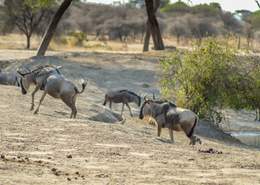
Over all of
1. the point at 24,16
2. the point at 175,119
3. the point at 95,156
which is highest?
the point at 24,16

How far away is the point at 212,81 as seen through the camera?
2364cm

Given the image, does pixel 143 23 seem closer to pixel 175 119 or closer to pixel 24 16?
pixel 24 16

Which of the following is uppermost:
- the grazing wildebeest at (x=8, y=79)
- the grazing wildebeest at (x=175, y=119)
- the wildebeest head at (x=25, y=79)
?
the wildebeest head at (x=25, y=79)

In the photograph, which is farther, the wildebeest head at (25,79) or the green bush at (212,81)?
the green bush at (212,81)

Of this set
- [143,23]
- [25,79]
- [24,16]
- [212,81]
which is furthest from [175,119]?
[143,23]

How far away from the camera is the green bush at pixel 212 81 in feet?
77.1

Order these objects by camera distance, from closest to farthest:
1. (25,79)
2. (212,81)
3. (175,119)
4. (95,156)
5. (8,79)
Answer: (95,156) < (175,119) < (25,79) < (212,81) < (8,79)

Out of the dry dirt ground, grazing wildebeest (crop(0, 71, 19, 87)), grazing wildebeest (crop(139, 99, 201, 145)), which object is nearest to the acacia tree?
grazing wildebeest (crop(0, 71, 19, 87))

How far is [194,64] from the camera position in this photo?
77.8ft

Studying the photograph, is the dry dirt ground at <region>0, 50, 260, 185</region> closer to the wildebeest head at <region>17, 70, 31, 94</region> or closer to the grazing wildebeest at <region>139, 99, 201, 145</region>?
the wildebeest head at <region>17, 70, 31, 94</region>

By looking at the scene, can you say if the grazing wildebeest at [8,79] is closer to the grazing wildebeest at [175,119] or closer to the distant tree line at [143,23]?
the grazing wildebeest at [175,119]

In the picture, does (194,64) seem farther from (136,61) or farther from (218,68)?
(136,61)

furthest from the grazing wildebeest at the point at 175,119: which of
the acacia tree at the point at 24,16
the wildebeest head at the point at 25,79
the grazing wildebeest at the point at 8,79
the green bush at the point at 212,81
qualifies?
the acacia tree at the point at 24,16

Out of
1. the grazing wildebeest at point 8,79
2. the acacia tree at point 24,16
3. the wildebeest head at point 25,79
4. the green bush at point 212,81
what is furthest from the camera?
the acacia tree at point 24,16
